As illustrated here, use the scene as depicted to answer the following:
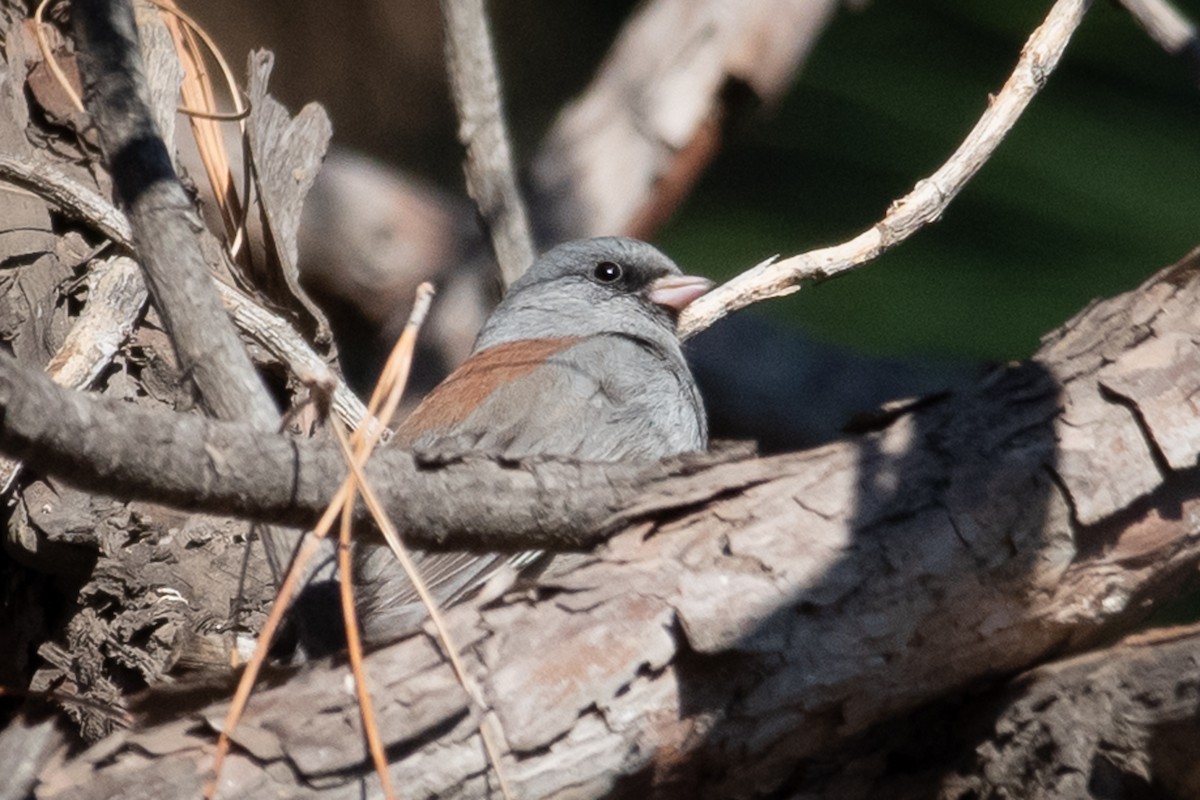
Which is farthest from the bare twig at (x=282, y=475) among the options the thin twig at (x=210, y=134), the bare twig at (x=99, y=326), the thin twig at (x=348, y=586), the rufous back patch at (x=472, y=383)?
the thin twig at (x=210, y=134)

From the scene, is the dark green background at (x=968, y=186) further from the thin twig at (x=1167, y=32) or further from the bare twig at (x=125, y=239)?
the bare twig at (x=125, y=239)

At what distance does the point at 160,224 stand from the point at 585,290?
1789 mm

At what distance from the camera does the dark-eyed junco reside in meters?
2.33

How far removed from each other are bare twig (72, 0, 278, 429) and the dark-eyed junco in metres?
0.63

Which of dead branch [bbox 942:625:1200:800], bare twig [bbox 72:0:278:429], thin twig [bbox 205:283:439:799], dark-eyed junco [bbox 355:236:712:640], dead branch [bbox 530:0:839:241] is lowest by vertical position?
dead branch [bbox 942:625:1200:800]

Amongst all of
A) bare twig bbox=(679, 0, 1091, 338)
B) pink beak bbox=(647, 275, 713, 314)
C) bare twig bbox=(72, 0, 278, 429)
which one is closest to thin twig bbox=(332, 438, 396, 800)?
bare twig bbox=(72, 0, 278, 429)

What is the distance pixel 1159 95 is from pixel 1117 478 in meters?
3.47

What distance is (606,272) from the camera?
3.40 meters

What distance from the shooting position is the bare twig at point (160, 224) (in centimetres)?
166

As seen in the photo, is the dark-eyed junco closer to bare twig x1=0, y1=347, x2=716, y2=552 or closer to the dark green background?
bare twig x1=0, y1=347, x2=716, y2=552

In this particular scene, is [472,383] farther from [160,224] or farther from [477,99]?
[160,224]

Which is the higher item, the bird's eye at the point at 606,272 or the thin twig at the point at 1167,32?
the bird's eye at the point at 606,272

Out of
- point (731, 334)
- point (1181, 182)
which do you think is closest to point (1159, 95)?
point (1181, 182)

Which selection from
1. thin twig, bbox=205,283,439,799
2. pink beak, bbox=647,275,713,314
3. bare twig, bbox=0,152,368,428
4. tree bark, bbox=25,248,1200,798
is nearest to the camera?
thin twig, bbox=205,283,439,799
